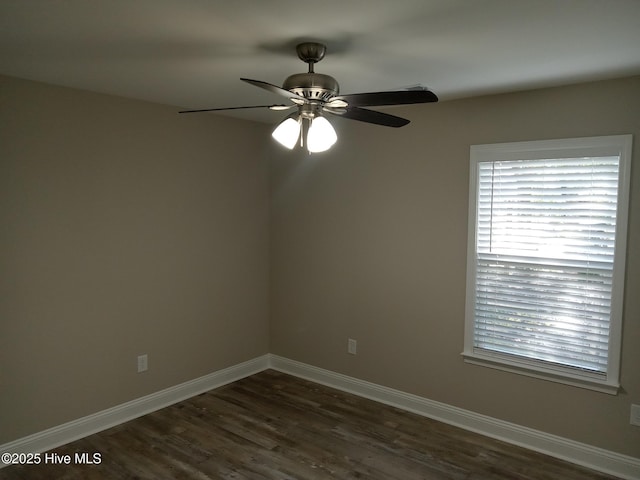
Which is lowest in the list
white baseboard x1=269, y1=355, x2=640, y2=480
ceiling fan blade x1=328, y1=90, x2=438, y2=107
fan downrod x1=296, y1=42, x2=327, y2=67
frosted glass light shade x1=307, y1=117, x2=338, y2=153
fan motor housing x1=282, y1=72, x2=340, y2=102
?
white baseboard x1=269, y1=355, x2=640, y2=480

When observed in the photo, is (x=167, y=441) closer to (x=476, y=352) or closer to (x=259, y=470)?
(x=259, y=470)

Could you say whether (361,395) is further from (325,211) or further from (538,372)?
(325,211)

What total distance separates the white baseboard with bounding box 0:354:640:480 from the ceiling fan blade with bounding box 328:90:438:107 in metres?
2.44

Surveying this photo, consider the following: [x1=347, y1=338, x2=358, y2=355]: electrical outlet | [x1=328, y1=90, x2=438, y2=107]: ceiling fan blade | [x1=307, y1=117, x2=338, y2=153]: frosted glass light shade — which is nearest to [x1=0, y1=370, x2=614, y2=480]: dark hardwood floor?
[x1=347, y1=338, x2=358, y2=355]: electrical outlet

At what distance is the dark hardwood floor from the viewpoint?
9.15 feet

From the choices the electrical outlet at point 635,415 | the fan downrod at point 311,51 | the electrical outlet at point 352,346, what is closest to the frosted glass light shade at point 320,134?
the fan downrod at point 311,51

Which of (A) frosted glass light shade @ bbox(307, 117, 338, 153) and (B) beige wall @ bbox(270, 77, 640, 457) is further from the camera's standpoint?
(B) beige wall @ bbox(270, 77, 640, 457)

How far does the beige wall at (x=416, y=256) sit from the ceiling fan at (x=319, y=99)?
125 centimetres

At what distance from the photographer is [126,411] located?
11.2 ft

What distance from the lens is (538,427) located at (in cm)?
306

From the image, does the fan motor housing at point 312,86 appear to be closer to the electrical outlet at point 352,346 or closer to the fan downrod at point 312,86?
the fan downrod at point 312,86

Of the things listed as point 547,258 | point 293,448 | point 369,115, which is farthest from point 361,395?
point 369,115

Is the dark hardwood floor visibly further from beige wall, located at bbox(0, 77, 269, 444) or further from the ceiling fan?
the ceiling fan

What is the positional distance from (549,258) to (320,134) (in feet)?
6.04
